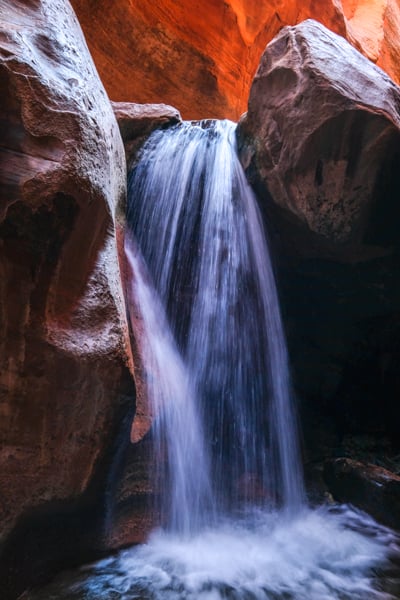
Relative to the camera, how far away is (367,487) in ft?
12.7

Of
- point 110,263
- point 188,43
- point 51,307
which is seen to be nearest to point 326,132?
point 110,263

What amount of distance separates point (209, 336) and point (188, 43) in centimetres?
937

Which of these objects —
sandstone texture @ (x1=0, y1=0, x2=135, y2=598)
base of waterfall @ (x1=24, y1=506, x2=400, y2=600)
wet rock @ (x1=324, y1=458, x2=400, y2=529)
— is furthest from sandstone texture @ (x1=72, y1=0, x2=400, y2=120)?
base of waterfall @ (x1=24, y1=506, x2=400, y2=600)

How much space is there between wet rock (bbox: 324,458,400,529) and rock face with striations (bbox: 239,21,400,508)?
0.61m

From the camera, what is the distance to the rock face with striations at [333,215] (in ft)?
12.7

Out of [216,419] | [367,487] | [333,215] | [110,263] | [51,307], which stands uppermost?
[333,215]

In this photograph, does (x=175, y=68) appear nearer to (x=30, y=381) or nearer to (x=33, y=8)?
(x=33, y=8)

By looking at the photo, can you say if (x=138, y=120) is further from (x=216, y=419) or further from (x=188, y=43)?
(x=188, y=43)

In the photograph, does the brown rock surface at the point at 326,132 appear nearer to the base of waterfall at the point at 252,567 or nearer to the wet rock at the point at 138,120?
the wet rock at the point at 138,120

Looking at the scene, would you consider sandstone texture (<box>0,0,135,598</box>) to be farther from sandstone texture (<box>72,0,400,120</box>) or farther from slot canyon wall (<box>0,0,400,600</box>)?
sandstone texture (<box>72,0,400,120</box>)

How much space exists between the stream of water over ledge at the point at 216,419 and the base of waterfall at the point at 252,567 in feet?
0.04

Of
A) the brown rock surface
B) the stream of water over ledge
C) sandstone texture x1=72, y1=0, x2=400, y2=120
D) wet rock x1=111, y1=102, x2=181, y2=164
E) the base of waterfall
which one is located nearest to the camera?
the base of waterfall

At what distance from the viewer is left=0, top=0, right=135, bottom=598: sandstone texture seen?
6.95 ft

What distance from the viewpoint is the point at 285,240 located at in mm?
4863
